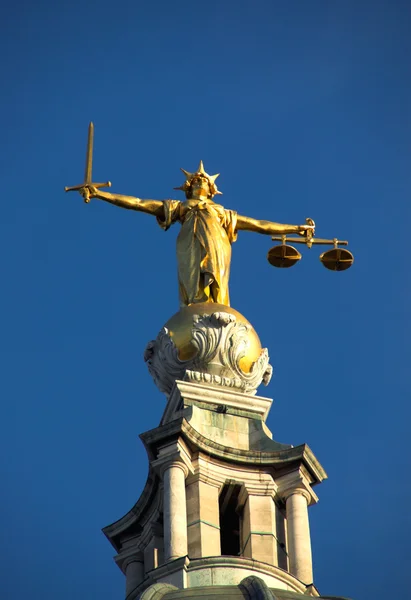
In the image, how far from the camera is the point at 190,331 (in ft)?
214

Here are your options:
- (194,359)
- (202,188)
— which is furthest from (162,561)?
(202,188)

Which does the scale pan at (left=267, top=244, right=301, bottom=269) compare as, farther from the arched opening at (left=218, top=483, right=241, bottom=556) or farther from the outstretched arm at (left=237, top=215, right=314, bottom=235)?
the arched opening at (left=218, top=483, right=241, bottom=556)

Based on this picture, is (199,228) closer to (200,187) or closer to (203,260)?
(203,260)

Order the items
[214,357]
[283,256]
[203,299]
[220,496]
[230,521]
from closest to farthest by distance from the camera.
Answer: [220,496] → [230,521] → [214,357] → [203,299] → [283,256]

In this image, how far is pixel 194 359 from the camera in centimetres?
6506

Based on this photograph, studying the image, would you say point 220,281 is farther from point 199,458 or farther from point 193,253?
point 199,458

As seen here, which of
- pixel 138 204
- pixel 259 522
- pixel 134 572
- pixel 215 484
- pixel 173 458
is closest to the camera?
pixel 173 458

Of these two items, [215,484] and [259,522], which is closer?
[259,522]

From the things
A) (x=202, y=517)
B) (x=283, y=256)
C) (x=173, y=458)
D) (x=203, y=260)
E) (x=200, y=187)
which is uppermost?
(x=200, y=187)

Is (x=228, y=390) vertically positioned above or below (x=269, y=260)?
below

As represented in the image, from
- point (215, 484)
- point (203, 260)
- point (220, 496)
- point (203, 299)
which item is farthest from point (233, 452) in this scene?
point (203, 260)

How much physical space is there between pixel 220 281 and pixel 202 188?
155 inches

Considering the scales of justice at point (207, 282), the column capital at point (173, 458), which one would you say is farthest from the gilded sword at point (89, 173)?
the column capital at point (173, 458)

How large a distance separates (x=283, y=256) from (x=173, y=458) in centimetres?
835
